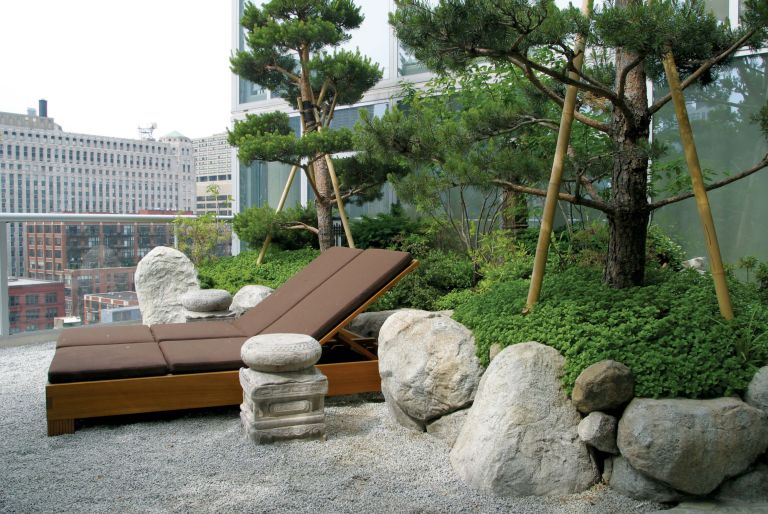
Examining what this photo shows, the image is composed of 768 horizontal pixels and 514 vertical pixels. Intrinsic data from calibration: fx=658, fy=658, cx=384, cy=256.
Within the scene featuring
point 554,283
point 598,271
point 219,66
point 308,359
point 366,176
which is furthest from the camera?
point 219,66

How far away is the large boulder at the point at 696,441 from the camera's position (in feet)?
7.10

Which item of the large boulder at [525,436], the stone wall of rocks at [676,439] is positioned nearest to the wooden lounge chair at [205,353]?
the large boulder at [525,436]

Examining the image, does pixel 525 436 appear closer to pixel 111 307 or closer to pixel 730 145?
pixel 730 145

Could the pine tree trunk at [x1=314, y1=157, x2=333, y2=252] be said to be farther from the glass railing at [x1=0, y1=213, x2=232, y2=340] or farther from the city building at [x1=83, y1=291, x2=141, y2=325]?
the city building at [x1=83, y1=291, x2=141, y2=325]

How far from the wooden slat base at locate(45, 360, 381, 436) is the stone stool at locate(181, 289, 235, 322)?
148 cm

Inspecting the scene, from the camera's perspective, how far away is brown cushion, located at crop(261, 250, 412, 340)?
3.51 meters

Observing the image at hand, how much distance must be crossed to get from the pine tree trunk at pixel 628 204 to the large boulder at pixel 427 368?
0.81m

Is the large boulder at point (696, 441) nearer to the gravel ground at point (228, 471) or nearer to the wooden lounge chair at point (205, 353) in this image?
the gravel ground at point (228, 471)

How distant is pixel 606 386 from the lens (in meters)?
2.36

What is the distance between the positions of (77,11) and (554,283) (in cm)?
741

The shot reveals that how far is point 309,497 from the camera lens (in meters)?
2.36

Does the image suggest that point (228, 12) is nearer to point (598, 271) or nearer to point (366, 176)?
point (366, 176)

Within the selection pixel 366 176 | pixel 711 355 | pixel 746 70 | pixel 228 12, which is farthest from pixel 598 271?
pixel 228 12

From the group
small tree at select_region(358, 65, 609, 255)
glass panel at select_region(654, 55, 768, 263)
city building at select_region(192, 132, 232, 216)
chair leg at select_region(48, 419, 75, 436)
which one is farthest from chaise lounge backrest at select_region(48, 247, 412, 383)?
city building at select_region(192, 132, 232, 216)
